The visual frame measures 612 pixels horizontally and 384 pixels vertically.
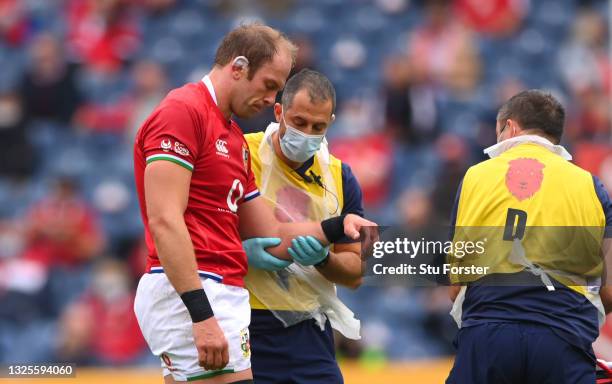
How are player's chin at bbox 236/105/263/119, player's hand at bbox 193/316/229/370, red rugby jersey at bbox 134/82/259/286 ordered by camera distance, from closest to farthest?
player's hand at bbox 193/316/229/370 < red rugby jersey at bbox 134/82/259/286 < player's chin at bbox 236/105/263/119

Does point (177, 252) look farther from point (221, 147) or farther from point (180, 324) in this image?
point (221, 147)

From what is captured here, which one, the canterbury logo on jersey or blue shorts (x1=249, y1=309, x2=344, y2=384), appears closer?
the canterbury logo on jersey

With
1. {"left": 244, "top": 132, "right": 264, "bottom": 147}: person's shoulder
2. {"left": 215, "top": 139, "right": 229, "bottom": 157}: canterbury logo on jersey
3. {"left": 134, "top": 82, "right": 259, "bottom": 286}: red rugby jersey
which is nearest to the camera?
{"left": 134, "top": 82, "right": 259, "bottom": 286}: red rugby jersey

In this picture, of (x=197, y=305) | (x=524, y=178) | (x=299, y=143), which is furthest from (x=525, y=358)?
(x=197, y=305)

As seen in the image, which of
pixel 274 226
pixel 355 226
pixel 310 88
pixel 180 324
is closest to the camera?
pixel 180 324

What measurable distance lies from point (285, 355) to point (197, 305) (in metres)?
1.22

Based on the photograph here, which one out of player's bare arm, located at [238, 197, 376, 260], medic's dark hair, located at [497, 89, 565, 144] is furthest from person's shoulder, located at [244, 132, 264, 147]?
medic's dark hair, located at [497, 89, 565, 144]

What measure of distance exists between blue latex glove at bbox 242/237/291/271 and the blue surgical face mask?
1.62ft

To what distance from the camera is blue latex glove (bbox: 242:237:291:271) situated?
5156mm

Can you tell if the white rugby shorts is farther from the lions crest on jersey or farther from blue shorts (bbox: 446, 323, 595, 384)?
the lions crest on jersey

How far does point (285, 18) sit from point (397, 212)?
3300 millimetres

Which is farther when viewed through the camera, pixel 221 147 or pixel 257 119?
pixel 257 119

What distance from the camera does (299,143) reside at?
543cm

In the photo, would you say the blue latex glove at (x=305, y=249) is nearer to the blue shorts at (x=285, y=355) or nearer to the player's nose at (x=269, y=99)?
the blue shorts at (x=285, y=355)
